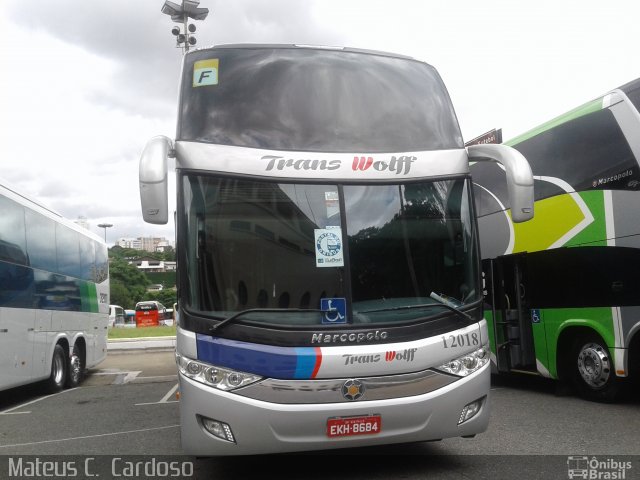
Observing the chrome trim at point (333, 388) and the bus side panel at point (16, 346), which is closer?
the chrome trim at point (333, 388)

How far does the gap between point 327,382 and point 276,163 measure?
1785 mm

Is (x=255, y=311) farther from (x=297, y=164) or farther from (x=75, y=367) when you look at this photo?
Result: (x=75, y=367)

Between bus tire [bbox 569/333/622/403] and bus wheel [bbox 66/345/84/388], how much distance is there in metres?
9.50

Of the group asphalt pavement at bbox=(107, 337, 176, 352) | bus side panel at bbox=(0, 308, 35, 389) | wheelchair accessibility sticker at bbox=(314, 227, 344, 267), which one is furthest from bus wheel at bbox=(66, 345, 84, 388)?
wheelchair accessibility sticker at bbox=(314, 227, 344, 267)

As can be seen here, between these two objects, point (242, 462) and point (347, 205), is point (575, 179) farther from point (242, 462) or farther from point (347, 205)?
point (242, 462)

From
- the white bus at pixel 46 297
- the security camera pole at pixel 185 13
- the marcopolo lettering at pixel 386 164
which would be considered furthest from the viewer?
the security camera pole at pixel 185 13

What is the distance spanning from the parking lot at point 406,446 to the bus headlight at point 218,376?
4.26 ft

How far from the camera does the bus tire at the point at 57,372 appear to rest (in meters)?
12.2

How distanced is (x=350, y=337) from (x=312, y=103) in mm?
2115

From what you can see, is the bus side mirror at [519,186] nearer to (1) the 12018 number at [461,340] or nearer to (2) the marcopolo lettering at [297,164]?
(1) the 12018 number at [461,340]

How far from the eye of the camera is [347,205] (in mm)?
5250

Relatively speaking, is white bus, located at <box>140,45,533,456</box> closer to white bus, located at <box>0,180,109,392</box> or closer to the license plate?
the license plate

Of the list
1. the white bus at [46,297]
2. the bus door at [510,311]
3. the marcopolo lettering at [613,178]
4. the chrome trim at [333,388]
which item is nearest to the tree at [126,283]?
the white bus at [46,297]

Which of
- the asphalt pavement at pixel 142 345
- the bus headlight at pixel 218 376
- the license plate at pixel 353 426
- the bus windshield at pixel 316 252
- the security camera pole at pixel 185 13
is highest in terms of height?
the security camera pole at pixel 185 13
